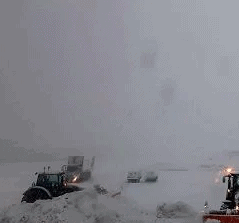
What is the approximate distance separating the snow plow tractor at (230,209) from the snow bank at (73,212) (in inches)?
92.6

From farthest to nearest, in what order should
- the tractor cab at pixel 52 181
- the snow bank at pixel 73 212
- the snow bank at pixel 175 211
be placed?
the tractor cab at pixel 52 181 < the snow bank at pixel 175 211 < the snow bank at pixel 73 212

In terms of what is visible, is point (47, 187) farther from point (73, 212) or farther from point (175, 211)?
point (175, 211)

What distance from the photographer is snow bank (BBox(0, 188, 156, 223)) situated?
43.3 ft

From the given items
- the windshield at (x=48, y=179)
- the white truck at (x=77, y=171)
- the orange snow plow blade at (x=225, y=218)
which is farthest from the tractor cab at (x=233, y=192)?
the white truck at (x=77, y=171)

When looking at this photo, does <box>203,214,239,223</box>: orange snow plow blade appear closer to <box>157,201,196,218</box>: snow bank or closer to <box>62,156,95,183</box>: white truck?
<box>157,201,196,218</box>: snow bank

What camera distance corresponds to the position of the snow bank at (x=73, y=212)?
13.2 m

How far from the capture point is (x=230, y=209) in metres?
12.9

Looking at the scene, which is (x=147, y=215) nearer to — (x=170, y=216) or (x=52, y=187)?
(x=170, y=216)

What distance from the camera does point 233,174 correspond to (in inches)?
562

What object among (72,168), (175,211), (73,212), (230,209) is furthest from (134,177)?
(230,209)

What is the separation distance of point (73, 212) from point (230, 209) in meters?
5.38

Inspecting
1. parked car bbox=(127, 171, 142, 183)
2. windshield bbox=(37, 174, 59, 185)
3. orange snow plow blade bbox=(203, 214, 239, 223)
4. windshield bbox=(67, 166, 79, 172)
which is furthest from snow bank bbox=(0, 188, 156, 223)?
parked car bbox=(127, 171, 142, 183)

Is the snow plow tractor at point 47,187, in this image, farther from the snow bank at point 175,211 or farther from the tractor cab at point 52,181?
the snow bank at point 175,211

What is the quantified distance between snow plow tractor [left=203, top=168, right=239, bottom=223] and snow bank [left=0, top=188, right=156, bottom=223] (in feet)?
7.72
